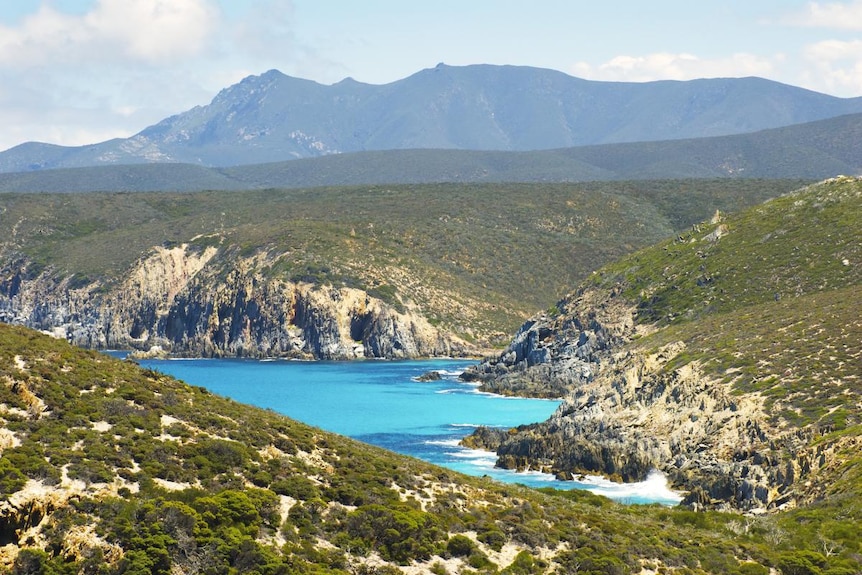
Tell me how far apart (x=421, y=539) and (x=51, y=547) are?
10144mm

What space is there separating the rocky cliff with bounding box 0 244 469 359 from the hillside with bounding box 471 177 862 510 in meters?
37.2

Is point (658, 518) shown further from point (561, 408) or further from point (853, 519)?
point (561, 408)

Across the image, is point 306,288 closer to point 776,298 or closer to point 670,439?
point 776,298

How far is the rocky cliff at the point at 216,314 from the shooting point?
157 metres

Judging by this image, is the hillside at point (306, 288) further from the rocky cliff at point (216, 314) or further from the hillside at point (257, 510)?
the hillside at point (257, 510)

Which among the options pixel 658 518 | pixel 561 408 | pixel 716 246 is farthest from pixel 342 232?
pixel 658 518

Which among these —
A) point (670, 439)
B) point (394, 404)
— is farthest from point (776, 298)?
point (394, 404)

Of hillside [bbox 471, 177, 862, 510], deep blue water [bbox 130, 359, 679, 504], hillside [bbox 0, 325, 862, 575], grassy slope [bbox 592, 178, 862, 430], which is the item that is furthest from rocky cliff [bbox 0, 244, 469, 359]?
hillside [bbox 0, 325, 862, 575]

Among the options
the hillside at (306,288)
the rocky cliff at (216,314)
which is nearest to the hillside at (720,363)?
the rocky cliff at (216,314)

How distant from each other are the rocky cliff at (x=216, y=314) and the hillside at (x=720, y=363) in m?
37.2

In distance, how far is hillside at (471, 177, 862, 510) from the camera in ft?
180

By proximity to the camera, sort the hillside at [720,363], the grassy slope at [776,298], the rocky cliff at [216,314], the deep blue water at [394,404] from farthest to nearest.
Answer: the rocky cliff at [216,314] → the deep blue water at [394,404] → the grassy slope at [776,298] → the hillside at [720,363]

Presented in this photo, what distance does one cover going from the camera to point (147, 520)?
99.2ft

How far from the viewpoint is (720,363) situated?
68938 mm
